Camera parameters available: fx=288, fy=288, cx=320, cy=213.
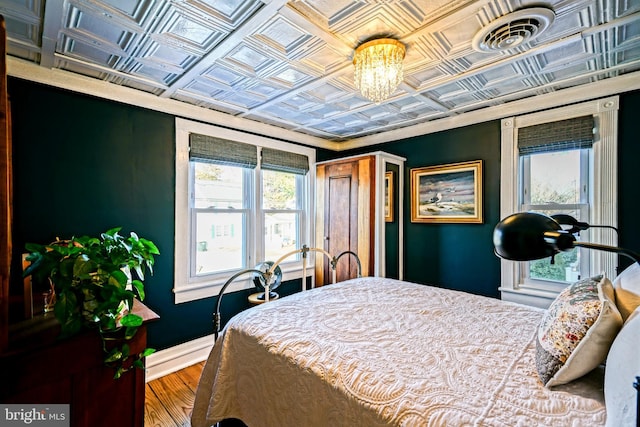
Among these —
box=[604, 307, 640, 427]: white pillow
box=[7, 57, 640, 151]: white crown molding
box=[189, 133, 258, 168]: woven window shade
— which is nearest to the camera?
box=[604, 307, 640, 427]: white pillow

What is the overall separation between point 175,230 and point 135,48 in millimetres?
1539

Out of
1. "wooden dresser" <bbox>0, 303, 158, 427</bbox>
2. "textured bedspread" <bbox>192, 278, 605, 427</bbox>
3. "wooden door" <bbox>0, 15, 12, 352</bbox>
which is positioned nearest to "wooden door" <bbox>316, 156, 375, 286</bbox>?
"textured bedspread" <bbox>192, 278, 605, 427</bbox>

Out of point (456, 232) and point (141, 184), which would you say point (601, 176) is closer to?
point (456, 232)

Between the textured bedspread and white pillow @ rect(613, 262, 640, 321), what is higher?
white pillow @ rect(613, 262, 640, 321)

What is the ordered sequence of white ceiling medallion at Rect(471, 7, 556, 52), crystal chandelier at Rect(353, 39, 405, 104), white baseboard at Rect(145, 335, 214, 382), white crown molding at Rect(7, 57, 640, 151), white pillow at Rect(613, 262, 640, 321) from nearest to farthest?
white pillow at Rect(613, 262, 640, 321) → white ceiling medallion at Rect(471, 7, 556, 52) → crystal chandelier at Rect(353, 39, 405, 104) → white crown molding at Rect(7, 57, 640, 151) → white baseboard at Rect(145, 335, 214, 382)

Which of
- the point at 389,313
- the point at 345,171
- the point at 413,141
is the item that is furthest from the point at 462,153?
the point at 389,313

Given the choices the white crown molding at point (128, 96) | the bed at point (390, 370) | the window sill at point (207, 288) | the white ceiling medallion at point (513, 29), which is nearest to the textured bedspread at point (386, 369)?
the bed at point (390, 370)

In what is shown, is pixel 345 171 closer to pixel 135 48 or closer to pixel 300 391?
pixel 135 48

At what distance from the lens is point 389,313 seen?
176 centimetres

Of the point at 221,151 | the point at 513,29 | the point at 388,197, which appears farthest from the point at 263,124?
the point at 513,29

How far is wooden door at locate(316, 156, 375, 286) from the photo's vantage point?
10.9ft

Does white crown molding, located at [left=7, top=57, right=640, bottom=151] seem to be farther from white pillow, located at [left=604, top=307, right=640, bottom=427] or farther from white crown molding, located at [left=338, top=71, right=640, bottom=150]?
white pillow, located at [left=604, top=307, right=640, bottom=427]

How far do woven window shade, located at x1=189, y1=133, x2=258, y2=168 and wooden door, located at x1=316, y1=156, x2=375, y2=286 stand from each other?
3.39 feet

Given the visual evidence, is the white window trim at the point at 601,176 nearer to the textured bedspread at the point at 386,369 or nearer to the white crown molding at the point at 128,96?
the textured bedspread at the point at 386,369
